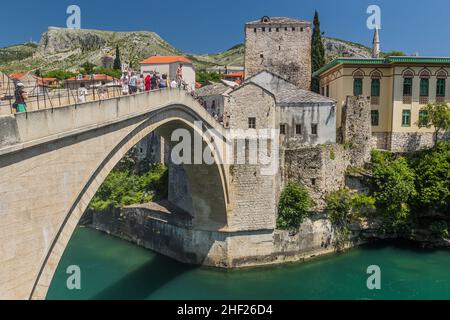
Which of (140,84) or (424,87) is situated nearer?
(140,84)

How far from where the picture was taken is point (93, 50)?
11444cm

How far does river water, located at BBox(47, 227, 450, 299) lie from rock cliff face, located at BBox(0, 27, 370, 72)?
79.0 metres

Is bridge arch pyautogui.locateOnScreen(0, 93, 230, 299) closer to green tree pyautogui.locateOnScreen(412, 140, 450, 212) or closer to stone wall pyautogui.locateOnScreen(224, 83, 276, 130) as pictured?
stone wall pyautogui.locateOnScreen(224, 83, 276, 130)

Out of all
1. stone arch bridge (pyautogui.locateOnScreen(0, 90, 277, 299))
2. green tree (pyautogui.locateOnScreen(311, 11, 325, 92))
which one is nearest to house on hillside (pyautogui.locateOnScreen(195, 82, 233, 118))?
stone arch bridge (pyautogui.locateOnScreen(0, 90, 277, 299))

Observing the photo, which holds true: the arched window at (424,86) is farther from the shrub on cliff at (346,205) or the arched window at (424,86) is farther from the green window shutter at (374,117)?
the shrub on cliff at (346,205)

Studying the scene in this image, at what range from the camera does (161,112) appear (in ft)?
50.7

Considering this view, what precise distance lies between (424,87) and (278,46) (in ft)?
37.0

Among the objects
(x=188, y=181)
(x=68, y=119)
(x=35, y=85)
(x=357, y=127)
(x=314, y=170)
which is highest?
(x=35, y=85)

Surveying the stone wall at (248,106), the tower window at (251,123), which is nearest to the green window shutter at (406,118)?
the stone wall at (248,106)

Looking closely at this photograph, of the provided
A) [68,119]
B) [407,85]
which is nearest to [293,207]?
[407,85]

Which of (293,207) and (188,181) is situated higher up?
(188,181)

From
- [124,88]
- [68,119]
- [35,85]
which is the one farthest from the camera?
[124,88]

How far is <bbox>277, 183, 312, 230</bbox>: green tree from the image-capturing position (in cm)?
2231

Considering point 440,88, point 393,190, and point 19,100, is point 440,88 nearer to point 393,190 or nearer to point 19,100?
point 393,190
